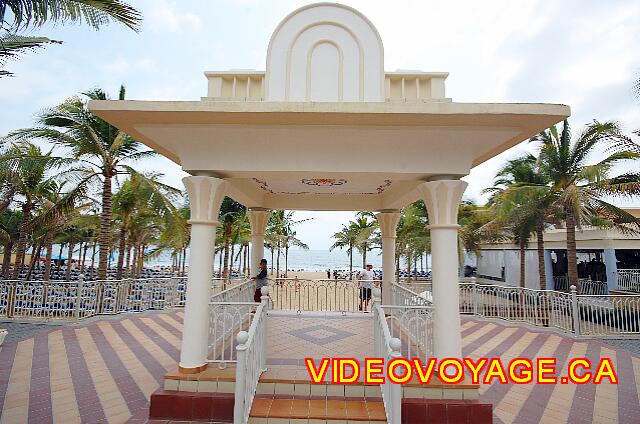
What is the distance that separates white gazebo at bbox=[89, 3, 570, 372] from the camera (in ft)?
13.0

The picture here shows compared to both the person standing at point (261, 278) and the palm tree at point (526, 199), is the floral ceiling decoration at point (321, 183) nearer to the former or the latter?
the person standing at point (261, 278)

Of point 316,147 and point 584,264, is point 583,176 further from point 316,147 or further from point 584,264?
point 584,264

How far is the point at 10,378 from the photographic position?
5551 mm

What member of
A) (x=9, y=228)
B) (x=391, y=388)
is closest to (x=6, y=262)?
(x=9, y=228)

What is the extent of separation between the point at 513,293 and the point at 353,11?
8.99m

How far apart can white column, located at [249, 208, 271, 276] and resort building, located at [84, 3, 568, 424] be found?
3.49 meters

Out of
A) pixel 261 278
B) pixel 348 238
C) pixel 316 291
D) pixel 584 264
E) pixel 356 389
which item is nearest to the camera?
pixel 356 389

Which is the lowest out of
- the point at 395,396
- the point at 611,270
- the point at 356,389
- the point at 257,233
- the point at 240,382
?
the point at 356,389

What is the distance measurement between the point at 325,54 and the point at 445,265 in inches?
149

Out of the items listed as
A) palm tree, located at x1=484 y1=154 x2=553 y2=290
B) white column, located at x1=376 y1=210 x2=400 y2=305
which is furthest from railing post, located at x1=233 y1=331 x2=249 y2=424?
palm tree, located at x1=484 y1=154 x2=553 y2=290

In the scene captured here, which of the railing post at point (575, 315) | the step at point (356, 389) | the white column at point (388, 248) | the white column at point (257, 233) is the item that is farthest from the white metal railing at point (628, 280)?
the white column at point (257, 233)

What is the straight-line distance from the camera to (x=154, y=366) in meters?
6.18

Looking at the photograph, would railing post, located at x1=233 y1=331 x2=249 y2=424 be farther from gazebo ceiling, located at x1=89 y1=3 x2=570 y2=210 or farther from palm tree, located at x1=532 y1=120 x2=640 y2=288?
palm tree, located at x1=532 y1=120 x2=640 y2=288

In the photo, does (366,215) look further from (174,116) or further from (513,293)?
(174,116)
